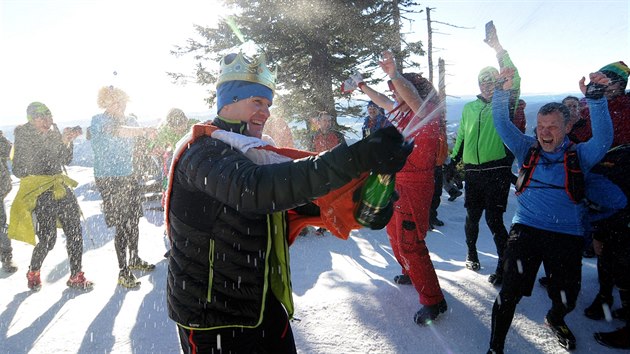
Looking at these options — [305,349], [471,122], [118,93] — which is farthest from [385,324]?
→ [118,93]

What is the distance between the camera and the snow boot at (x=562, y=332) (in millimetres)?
3076

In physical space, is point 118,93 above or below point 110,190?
above

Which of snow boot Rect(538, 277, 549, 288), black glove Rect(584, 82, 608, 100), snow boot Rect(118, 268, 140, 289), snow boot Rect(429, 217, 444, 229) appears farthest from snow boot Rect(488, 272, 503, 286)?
snow boot Rect(118, 268, 140, 289)

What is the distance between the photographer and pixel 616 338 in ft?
10.2

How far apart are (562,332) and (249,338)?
2817mm

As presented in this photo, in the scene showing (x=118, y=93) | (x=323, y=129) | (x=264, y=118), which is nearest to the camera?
(x=264, y=118)

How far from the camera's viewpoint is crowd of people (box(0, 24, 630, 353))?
1.54 m

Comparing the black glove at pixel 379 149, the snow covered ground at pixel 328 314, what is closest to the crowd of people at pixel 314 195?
the black glove at pixel 379 149

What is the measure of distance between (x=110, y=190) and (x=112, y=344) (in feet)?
7.73

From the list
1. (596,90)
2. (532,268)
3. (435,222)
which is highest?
(596,90)

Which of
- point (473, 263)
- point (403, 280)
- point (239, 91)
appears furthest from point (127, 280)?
point (473, 263)

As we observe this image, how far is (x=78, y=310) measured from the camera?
177 inches

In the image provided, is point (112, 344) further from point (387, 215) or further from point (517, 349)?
point (517, 349)

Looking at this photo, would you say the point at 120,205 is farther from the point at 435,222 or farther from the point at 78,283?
the point at 435,222
